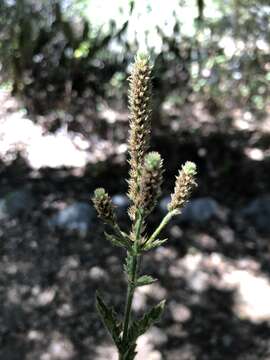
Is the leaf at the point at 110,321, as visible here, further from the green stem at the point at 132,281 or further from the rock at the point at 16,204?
the rock at the point at 16,204

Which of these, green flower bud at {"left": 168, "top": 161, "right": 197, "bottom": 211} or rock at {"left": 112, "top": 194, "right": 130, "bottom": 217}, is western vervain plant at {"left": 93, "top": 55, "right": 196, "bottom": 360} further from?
rock at {"left": 112, "top": 194, "right": 130, "bottom": 217}

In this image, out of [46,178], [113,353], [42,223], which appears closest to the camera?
[113,353]

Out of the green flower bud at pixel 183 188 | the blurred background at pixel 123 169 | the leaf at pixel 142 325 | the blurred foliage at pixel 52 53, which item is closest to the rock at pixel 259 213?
the blurred background at pixel 123 169

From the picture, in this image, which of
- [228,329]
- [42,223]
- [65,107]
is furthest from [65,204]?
[228,329]

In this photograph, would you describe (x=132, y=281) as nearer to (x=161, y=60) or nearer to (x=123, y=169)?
(x=161, y=60)

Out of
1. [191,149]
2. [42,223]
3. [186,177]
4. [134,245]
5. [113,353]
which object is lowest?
[113,353]

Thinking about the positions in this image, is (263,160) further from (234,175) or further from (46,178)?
(46,178)
